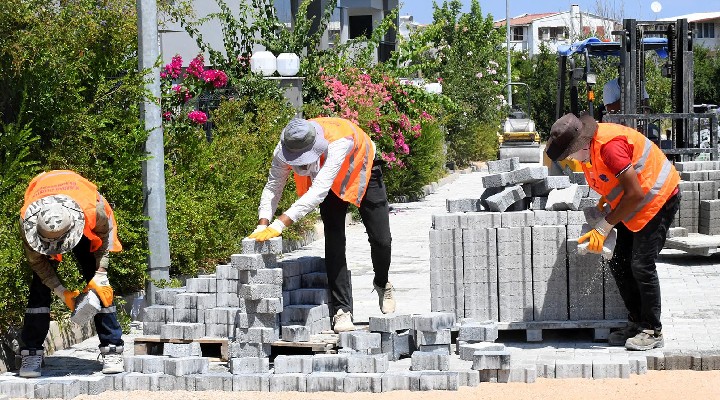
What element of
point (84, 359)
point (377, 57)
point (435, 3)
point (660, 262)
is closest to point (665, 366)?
→ point (84, 359)

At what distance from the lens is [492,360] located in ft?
26.4

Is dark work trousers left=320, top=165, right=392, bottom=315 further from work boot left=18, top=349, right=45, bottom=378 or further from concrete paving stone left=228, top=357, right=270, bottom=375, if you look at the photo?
work boot left=18, top=349, right=45, bottom=378

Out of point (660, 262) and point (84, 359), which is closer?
point (84, 359)

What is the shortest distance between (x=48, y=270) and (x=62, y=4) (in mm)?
3309

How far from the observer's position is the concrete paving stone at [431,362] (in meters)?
8.07

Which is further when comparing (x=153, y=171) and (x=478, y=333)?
(x=153, y=171)

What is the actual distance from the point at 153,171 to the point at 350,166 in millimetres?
2376

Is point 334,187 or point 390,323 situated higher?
point 334,187

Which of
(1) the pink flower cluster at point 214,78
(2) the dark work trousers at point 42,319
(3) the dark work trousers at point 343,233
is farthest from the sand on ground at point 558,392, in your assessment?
(1) the pink flower cluster at point 214,78

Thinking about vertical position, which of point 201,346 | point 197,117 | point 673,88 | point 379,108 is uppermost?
point 673,88

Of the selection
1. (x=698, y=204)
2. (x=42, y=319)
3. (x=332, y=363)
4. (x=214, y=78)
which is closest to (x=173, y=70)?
(x=214, y=78)

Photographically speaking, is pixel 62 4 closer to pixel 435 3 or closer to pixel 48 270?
pixel 48 270

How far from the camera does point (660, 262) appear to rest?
44.3 ft

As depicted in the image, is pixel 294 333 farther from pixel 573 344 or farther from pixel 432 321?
pixel 573 344
